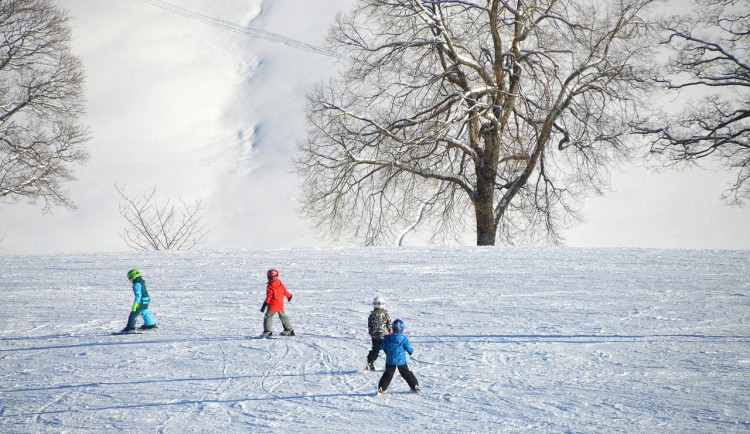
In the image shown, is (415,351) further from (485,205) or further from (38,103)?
(38,103)

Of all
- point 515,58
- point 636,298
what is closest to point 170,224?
point 515,58

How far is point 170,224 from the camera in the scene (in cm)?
3438

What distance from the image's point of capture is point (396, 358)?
7.77 metres

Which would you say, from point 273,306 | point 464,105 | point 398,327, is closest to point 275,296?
point 273,306

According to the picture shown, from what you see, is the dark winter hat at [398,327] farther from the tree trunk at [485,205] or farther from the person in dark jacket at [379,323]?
the tree trunk at [485,205]

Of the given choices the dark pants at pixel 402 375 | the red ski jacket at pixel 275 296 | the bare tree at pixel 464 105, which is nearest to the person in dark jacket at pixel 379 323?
the dark pants at pixel 402 375

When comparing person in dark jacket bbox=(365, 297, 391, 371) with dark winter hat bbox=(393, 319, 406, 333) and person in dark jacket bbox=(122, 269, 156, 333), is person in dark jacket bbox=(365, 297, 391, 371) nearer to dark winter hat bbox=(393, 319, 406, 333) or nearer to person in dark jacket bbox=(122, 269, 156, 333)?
dark winter hat bbox=(393, 319, 406, 333)

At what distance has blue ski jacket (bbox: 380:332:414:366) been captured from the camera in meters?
7.78

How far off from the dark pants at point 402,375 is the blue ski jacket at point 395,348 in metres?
0.06

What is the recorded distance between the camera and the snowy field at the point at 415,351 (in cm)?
716

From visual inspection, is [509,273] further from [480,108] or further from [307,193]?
[307,193]

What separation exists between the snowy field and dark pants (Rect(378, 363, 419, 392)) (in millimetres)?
196

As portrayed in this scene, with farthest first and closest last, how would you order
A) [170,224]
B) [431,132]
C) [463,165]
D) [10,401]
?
[170,224] → [463,165] → [431,132] → [10,401]

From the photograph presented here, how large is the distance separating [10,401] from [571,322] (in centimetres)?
857
